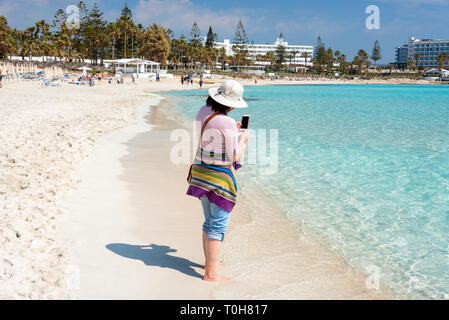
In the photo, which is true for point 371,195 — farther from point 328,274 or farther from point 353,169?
point 328,274

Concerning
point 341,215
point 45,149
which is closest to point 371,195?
point 341,215

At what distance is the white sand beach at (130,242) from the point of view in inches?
137

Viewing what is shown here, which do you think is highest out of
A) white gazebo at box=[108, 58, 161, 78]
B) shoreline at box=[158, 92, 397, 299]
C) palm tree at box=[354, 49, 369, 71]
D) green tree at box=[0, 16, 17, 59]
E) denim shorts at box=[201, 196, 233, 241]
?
palm tree at box=[354, 49, 369, 71]

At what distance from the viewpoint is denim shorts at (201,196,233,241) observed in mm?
3328

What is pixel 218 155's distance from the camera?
3232 millimetres

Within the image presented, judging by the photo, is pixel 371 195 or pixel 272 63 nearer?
pixel 371 195

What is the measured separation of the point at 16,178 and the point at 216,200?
4.07m

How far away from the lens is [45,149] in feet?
27.1

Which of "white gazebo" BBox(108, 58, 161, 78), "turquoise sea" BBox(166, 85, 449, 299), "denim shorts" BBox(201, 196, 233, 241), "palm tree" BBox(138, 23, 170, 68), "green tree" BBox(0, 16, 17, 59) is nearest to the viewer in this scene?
"denim shorts" BBox(201, 196, 233, 241)

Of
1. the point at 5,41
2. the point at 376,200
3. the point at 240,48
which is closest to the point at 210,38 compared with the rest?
the point at 240,48

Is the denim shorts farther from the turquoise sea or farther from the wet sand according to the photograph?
the turquoise sea

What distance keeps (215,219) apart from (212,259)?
41 centimetres

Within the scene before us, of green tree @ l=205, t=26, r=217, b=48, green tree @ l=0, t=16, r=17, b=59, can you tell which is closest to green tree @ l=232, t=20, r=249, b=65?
green tree @ l=205, t=26, r=217, b=48

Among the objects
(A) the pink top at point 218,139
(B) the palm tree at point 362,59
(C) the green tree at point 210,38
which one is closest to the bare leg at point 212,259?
(A) the pink top at point 218,139
